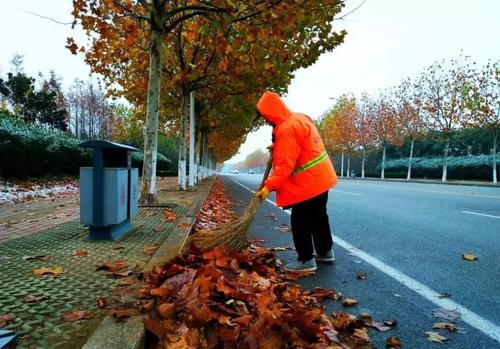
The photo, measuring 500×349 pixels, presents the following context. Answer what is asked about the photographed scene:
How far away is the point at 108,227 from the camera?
4531 millimetres

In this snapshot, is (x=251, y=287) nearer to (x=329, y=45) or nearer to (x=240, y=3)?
(x=240, y=3)

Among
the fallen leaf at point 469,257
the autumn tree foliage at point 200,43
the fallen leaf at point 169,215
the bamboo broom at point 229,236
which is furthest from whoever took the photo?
the autumn tree foliage at point 200,43

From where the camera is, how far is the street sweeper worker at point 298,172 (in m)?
3.90

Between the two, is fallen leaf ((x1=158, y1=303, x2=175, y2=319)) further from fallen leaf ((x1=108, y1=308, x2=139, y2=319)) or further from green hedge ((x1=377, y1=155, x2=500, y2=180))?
green hedge ((x1=377, y1=155, x2=500, y2=180))

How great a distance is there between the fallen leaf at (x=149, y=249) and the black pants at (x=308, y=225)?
4.59ft

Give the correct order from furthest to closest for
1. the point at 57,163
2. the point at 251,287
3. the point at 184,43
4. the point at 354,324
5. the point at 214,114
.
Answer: the point at 214,114
the point at 57,163
the point at 184,43
the point at 251,287
the point at 354,324

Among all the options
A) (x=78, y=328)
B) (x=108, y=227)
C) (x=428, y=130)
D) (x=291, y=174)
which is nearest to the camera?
(x=78, y=328)

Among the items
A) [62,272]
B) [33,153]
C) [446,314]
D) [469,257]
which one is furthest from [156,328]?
[33,153]

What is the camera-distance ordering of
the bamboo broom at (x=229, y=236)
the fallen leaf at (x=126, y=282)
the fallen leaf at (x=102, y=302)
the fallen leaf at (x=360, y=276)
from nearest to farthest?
the fallen leaf at (x=102, y=302), the fallen leaf at (x=126, y=282), the fallen leaf at (x=360, y=276), the bamboo broom at (x=229, y=236)

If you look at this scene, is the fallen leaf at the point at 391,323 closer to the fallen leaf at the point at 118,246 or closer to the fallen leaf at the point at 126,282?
the fallen leaf at the point at 126,282

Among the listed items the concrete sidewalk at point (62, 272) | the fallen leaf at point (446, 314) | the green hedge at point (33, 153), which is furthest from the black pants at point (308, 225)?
the green hedge at point (33, 153)

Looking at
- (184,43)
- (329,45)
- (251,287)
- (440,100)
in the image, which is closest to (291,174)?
(251,287)

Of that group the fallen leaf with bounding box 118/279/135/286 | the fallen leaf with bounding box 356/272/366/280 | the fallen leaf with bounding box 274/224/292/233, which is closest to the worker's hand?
the fallen leaf with bounding box 356/272/366/280

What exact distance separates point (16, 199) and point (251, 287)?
864 centimetres
